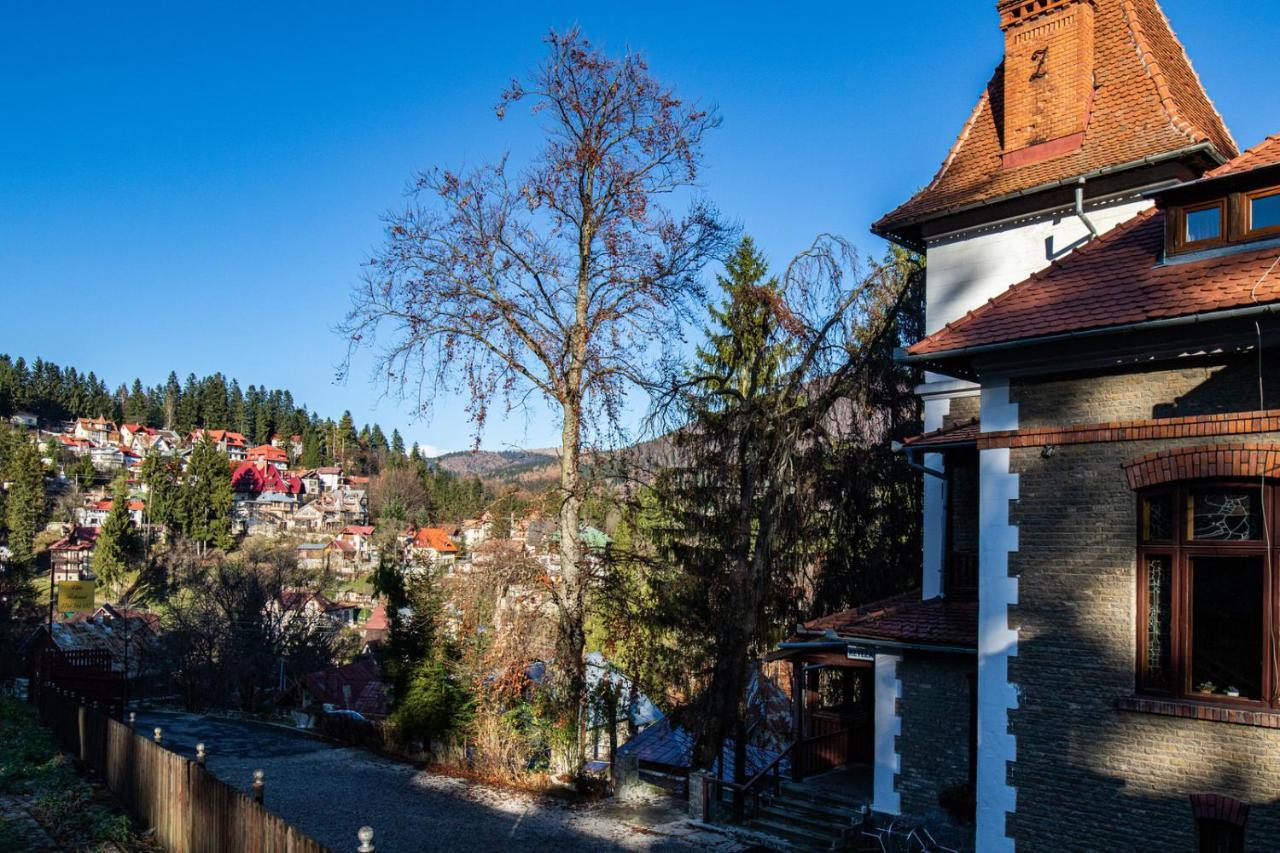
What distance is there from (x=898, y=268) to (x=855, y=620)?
7615 millimetres

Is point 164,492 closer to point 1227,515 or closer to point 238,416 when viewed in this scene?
point 238,416

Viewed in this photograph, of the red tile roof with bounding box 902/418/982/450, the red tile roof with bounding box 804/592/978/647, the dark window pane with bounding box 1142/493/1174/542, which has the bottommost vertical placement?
the red tile roof with bounding box 804/592/978/647

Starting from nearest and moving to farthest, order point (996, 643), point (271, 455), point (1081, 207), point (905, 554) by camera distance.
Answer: point (996, 643)
point (1081, 207)
point (905, 554)
point (271, 455)

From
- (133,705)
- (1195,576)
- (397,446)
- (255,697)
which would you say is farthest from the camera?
(397,446)

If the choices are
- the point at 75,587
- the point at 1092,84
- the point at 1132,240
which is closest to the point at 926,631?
the point at 1132,240

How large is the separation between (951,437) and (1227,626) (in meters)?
4.46

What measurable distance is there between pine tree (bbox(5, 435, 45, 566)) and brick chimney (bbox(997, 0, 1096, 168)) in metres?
91.9

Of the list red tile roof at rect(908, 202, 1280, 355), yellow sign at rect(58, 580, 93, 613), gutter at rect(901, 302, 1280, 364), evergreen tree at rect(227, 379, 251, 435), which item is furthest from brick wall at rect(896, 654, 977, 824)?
evergreen tree at rect(227, 379, 251, 435)

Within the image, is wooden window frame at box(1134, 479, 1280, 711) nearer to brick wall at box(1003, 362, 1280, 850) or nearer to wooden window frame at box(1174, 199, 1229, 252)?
brick wall at box(1003, 362, 1280, 850)

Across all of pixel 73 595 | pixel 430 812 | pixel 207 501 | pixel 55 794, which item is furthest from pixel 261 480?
pixel 430 812

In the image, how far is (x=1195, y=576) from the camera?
26.0 feet

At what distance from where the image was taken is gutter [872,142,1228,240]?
11.0m

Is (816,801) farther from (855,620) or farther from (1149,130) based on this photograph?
(1149,130)

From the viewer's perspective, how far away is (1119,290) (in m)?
8.59
